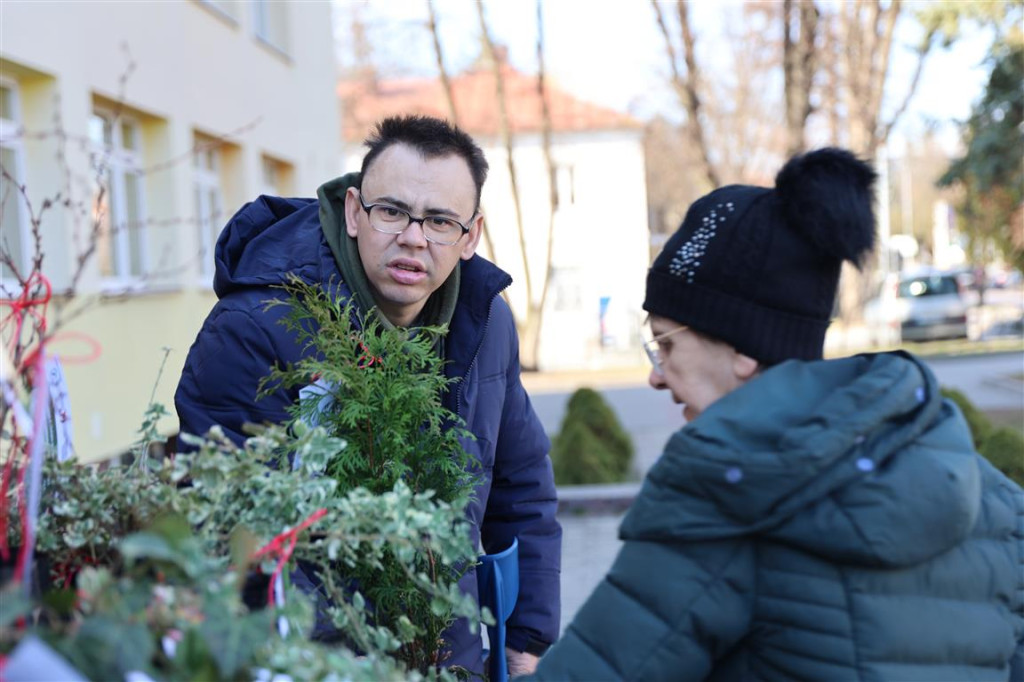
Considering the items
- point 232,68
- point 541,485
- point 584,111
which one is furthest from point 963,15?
point 584,111

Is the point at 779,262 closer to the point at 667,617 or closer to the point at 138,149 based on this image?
the point at 667,617

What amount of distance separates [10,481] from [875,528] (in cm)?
120

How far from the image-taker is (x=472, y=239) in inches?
113

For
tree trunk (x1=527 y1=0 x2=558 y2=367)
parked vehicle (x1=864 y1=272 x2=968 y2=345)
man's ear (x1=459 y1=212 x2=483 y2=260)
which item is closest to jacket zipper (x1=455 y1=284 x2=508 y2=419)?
man's ear (x1=459 y1=212 x2=483 y2=260)

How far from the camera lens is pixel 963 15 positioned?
47.0ft

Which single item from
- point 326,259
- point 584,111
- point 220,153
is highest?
point 584,111

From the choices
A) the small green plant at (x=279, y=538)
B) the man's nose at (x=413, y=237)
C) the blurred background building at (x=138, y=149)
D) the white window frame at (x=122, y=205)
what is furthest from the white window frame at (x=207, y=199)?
the small green plant at (x=279, y=538)

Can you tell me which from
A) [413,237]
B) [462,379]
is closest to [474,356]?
[462,379]

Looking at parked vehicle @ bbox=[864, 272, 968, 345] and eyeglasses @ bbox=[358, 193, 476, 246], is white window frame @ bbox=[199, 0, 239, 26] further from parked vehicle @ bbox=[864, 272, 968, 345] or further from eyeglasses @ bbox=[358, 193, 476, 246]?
parked vehicle @ bbox=[864, 272, 968, 345]

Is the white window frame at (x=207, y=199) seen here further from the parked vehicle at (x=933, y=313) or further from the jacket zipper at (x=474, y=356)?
the parked vehicle at (x=933, y=313)

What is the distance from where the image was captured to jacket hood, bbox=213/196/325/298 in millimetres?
2551

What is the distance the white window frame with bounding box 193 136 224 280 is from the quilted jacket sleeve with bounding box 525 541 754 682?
37.1ft

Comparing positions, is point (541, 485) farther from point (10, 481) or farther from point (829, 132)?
point (829, 132)

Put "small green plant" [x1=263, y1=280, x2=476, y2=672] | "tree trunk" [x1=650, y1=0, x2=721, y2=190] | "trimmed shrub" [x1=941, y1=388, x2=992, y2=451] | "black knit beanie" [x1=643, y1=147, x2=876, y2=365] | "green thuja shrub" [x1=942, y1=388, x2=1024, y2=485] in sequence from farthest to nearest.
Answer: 1. "tree trunk" [x1=650, y1=0, x2=721, y2=190]
2. "trimmed shrub" [x1=941, y1=388, x2=992, y2=451]
3. "green thuja shrub" [x1=942, y1=388, x2=1024, y2=485]
4. "small green plant" [x1=263, y1=280, x2=476, y2=672]
5. "black knit beanie" [x1=643, y1=147, x2=876, y2=365]
